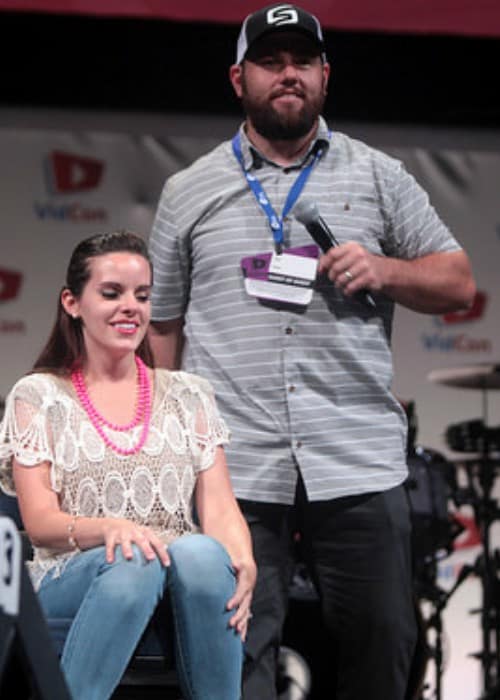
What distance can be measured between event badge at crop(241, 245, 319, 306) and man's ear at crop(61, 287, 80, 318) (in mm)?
388

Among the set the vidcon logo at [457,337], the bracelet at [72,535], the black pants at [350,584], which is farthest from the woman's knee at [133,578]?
the vidcon logo at [457,337]

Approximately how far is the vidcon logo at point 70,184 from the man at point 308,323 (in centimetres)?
226

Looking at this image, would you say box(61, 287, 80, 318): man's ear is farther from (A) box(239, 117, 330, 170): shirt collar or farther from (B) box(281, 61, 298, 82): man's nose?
(B) box(281, 61, 298, 82): man's nose

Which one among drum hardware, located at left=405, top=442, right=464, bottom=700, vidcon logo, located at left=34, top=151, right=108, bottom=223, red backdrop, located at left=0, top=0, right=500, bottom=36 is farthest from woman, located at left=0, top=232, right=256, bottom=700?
vidcon logo, located at left=34, top=151, right=108, bottom=223

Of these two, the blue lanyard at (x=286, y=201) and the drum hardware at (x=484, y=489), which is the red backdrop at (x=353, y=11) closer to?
the drum hardware at (x=484, y=489)

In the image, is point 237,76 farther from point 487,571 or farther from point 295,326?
point 487,571

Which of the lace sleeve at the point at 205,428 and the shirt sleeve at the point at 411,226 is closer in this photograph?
the lace sleeve at the point at 205,428

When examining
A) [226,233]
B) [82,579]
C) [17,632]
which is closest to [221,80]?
[226,233]

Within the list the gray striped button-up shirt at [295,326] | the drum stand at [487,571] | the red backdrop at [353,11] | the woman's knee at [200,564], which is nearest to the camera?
the woman's knee at [200,564]

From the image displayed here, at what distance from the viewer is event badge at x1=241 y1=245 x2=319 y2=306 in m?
2.89

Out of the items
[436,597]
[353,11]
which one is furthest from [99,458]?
[436,597]

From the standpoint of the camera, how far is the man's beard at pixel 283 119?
9.59 feet

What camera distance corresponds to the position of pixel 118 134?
5301 mm

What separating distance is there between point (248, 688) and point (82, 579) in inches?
21.3
